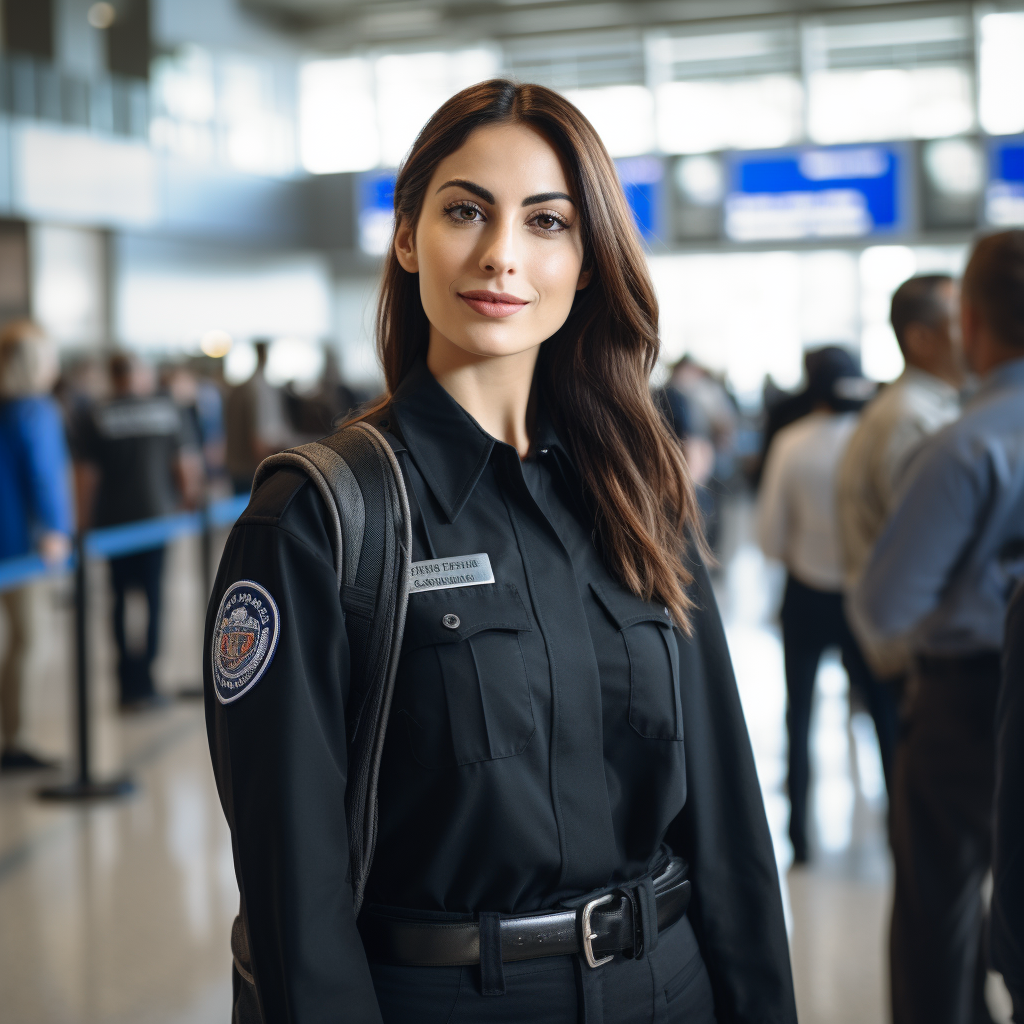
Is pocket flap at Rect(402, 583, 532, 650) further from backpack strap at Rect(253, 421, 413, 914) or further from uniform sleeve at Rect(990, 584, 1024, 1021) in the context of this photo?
uniform sleeve at Rect(990, 584, 1024, 1021)

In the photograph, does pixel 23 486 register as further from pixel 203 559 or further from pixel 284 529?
pixel 284 529

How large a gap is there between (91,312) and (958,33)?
41.5 feet

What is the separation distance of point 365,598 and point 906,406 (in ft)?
8.64

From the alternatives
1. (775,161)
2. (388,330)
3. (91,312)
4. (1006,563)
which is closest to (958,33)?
(775,161)

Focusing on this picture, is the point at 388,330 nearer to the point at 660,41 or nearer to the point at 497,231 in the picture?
Answer: the point at 497,231

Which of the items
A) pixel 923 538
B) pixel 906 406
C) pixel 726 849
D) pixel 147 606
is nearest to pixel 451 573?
pixel 726 849

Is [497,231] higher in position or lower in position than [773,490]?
higher

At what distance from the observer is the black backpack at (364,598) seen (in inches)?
51.2

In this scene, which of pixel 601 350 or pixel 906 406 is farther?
pixel 906 406

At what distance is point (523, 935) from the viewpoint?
1.35m

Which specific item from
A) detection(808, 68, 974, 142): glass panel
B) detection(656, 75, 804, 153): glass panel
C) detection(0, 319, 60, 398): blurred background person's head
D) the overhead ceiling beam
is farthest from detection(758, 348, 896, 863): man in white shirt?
the overhead ceiling beam

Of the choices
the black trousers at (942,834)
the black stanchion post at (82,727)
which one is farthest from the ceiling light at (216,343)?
the black trousers at (942,834)

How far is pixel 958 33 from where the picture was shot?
16516 millimetres

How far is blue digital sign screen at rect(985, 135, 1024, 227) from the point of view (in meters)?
11.3
